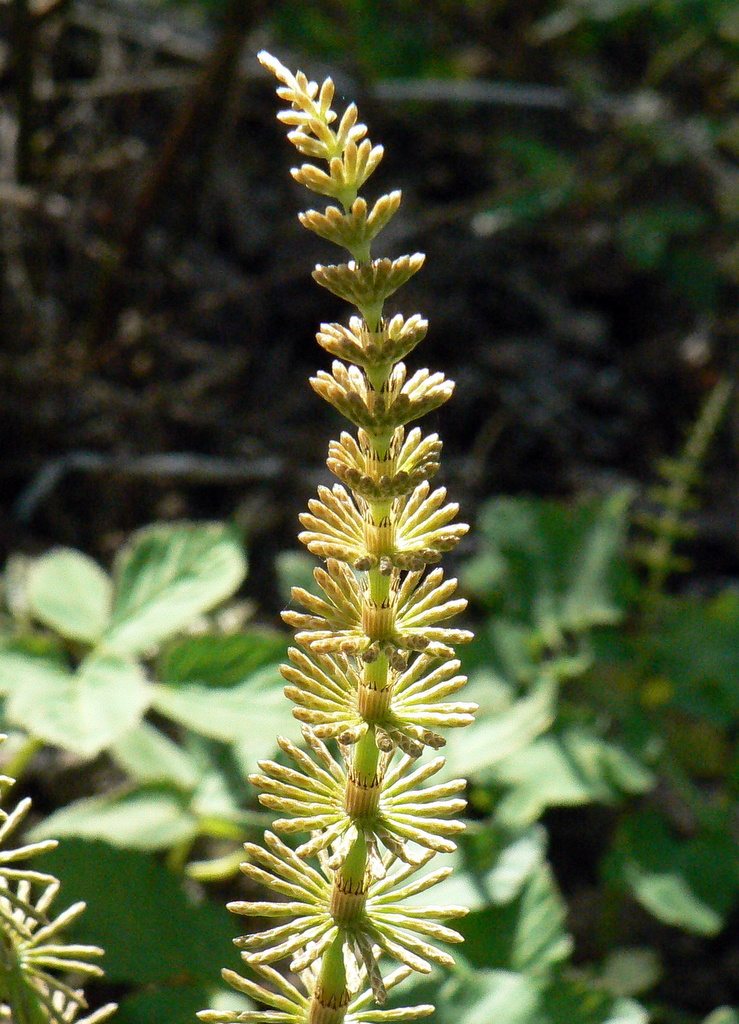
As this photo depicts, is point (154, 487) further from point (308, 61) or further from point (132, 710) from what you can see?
point (308, 61)

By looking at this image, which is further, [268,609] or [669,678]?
[268,609]

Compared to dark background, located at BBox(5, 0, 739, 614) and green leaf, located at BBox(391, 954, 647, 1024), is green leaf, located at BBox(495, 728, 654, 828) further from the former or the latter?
dark background, located at BBox(5, 0, 739, 614)

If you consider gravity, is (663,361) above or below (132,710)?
above

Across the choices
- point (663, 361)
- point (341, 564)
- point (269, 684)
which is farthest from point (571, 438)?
point (341, 564)

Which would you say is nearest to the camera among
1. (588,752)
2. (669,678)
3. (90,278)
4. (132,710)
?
(132,710)

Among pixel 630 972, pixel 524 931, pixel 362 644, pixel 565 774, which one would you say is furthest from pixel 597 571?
pixel 362 644

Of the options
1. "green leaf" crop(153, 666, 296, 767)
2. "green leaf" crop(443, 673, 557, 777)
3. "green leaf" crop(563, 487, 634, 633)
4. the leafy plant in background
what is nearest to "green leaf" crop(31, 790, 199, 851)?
"green leaf" crop(153, 666, 296, 767)
